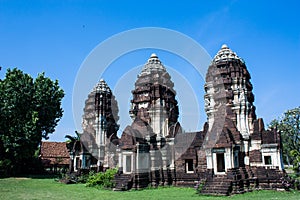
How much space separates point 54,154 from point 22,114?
33.7 feet

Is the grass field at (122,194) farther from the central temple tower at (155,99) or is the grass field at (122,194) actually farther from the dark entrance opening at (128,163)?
the central temple tower at (155,99)

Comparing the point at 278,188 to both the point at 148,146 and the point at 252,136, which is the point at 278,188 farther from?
the point at 148,146

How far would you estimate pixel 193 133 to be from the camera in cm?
2150

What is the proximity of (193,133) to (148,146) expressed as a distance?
12.9ft

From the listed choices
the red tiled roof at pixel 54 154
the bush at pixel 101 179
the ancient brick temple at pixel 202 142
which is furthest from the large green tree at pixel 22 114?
the bush at pixel 101 179

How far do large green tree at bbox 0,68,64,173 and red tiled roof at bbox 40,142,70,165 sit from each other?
15.7ft

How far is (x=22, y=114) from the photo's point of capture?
29.9m

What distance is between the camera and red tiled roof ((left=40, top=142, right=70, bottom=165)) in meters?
36.8

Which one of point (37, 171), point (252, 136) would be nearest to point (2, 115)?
point (37, 171)

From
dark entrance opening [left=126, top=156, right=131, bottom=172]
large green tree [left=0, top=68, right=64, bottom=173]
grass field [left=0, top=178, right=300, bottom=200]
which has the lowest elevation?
grass field [left=0, top=178, right=300, bottom=200]

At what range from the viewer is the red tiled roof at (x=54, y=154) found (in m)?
36.8

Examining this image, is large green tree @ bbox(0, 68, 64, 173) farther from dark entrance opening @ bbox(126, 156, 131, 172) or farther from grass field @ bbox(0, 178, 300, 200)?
dark entrance opening @ bbox(126, 156, 131, 172)

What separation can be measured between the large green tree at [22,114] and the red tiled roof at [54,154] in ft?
15.7

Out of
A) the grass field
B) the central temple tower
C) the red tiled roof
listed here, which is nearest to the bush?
the grass field
